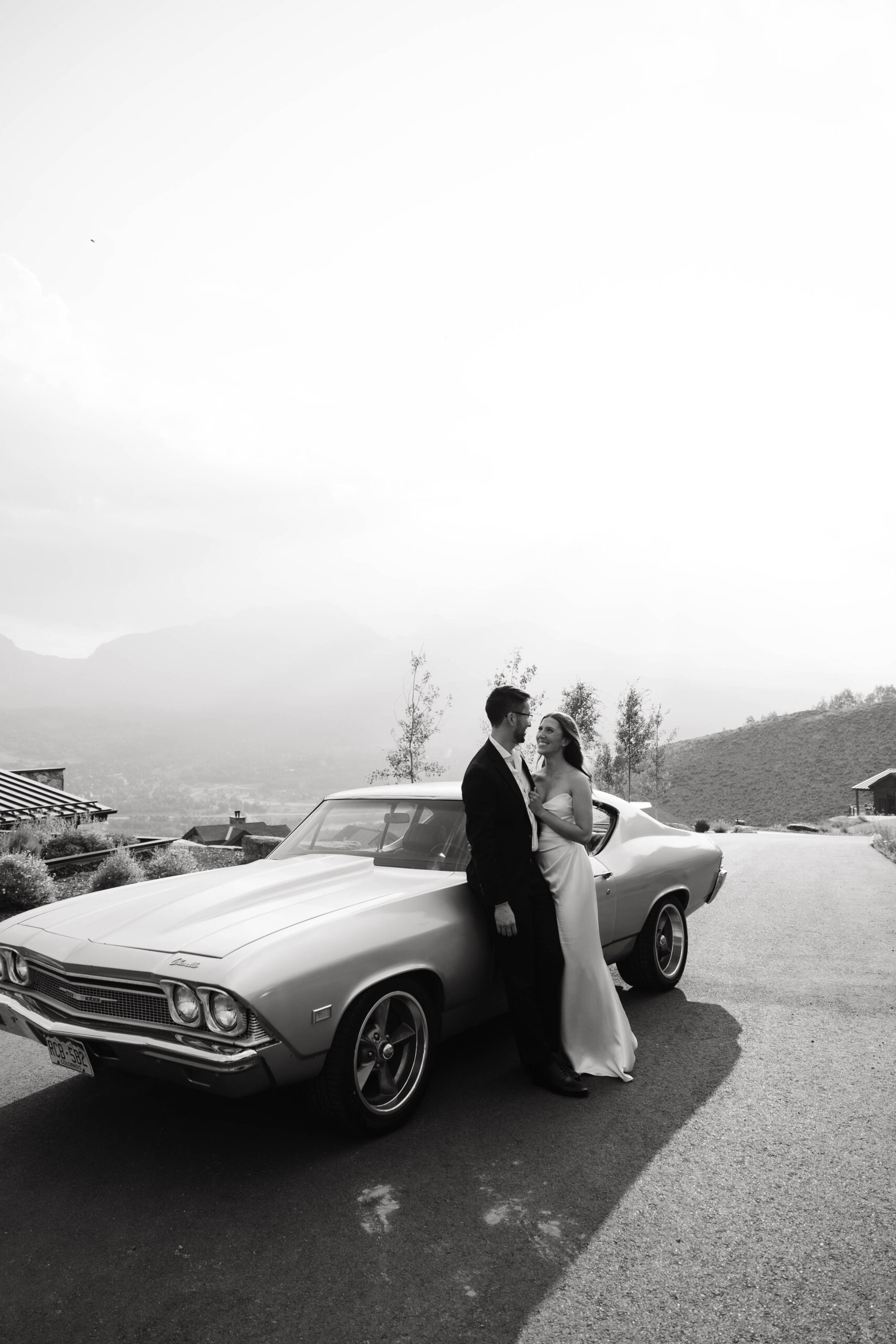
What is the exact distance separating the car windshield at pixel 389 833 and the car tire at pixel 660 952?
1.62m

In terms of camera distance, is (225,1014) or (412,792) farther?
(412,792)

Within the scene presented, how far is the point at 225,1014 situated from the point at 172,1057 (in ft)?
0.85

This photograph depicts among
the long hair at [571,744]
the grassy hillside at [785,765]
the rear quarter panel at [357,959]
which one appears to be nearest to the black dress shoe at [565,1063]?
the rear quarter panel at [357,959]

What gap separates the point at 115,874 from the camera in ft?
33.0

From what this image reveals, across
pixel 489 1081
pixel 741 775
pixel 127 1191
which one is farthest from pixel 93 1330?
pixel 741 775

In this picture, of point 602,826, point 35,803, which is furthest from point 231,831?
point 602,826

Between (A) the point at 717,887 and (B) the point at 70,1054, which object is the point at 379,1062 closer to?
(B) the point at 70,1054

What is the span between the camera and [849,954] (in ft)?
22.9

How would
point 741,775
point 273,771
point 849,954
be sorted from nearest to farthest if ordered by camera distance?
point 849,954 < point 741,775 < point 273,771

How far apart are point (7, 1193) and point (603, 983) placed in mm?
2676

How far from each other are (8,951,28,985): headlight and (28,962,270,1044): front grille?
182 mm

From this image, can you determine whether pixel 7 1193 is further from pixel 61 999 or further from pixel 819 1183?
pixel 819 1183

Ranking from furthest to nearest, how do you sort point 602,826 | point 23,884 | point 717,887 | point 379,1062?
point 23,884 → point 717,887 → point 602,826 → point 379,1062

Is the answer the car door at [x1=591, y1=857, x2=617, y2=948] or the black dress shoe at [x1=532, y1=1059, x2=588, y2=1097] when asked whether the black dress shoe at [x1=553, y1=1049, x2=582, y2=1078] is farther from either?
the car door at [x1=591, y1=857, x2=617, y2=948]
